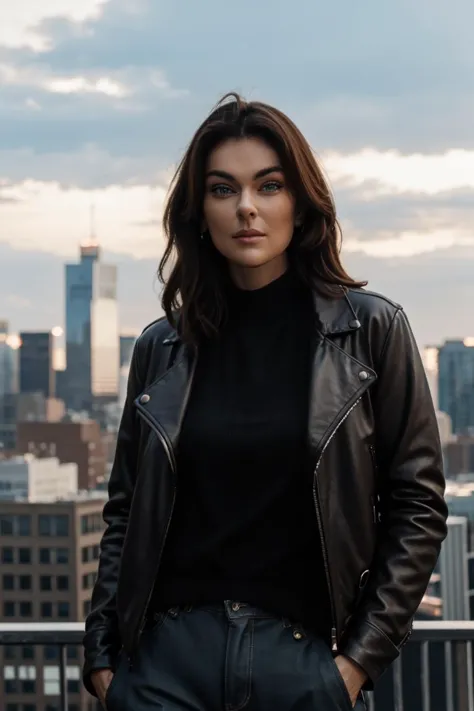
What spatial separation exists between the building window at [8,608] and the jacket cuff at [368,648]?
1392 inches

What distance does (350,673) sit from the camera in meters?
1.45

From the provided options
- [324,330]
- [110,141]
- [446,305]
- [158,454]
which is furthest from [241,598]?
[110,141]

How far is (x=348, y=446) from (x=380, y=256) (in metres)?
68.0

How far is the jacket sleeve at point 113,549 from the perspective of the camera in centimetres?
164

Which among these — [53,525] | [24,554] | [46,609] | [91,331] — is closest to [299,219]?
[46,609]

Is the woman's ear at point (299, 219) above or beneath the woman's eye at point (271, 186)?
beneath

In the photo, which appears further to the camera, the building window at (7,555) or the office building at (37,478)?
the office building at (37,478)

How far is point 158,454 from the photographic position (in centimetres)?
157

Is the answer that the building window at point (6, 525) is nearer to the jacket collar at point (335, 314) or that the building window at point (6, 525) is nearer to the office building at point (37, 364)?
the jacket collar at point (335, 314)

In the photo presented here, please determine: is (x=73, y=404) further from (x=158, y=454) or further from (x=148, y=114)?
(x=158, y=454)

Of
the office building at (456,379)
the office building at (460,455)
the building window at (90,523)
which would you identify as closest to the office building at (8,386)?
the office building at (460,455)

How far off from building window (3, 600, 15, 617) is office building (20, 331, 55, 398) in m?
41.2

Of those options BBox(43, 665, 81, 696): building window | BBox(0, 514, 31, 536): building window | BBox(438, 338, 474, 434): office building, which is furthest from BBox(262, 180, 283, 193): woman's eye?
BBox(438, 338, 474, 434): office building

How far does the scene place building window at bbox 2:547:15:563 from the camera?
37031 millimetres
